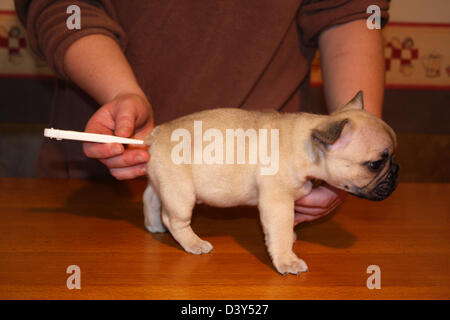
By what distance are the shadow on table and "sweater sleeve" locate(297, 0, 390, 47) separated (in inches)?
29.3

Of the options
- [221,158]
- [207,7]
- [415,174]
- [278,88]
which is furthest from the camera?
[415,174]

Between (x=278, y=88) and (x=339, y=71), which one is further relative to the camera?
(x=278, y=88)

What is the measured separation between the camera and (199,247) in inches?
43.7

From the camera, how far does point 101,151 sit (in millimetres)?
1201

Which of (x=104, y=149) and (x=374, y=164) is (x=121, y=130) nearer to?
(x=104, y=149)

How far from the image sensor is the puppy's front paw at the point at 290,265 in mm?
990

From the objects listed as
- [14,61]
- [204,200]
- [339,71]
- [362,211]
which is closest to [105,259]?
[204,200]

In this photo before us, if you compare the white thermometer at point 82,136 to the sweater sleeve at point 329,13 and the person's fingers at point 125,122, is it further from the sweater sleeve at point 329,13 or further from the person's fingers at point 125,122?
the sweater sleeve at point 329,13

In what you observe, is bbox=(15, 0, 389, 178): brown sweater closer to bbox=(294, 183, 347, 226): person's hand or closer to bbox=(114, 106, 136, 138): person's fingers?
bbox=(114, 106, 136, 138): person's fingers

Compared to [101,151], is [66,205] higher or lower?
lower

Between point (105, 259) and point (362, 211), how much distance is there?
94 cm

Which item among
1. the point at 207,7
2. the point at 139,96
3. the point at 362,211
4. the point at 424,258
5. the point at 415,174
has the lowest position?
the point at 415,174

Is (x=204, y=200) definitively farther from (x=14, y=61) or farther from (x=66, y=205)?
(x=14, y=61)

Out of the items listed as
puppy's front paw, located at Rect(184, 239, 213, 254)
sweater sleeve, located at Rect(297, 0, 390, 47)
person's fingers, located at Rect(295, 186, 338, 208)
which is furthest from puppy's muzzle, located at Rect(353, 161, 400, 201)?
sweater sleeve, located at Rect(297, 0, 390, 47)
